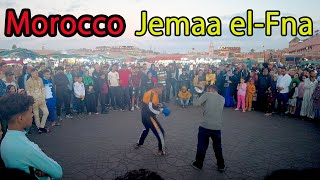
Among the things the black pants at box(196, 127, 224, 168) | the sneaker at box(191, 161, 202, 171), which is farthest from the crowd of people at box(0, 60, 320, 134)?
the black pants at box(196, 127, 224, 168)

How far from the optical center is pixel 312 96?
9609mm

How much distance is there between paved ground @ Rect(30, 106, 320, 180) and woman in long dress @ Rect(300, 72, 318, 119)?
0.56 metres

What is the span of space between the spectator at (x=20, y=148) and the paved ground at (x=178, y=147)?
2.87 meters

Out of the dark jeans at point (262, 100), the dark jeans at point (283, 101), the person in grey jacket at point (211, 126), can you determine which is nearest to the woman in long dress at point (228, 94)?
the dark jeans at point (262, 100)

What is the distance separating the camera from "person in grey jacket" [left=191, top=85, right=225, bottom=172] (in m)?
5.23

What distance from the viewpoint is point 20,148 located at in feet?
7.30

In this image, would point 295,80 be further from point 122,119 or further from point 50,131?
point 50,131

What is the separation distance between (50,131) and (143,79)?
546cm

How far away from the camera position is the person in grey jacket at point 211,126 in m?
5.23

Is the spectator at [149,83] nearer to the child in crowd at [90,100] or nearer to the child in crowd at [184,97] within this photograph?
the child in crowd at [184,97]

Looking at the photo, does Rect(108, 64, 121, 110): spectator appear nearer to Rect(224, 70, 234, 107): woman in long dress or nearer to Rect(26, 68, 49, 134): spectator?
Rect(26, 68, 49, 134): spectator

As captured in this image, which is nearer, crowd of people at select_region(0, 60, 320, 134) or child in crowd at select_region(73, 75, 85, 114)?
crowd of people at select_region(0, 60, 320, 134)

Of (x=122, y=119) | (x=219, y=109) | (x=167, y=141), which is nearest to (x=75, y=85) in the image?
(x=122, y=119)

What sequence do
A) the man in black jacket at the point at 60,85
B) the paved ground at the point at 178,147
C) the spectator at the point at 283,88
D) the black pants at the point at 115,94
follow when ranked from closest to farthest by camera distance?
the paved ground at the point at 178,147, the man in black jacket at the point at 60,85, the spectator at the point at 283,88, the black pants at the point at 115,94
